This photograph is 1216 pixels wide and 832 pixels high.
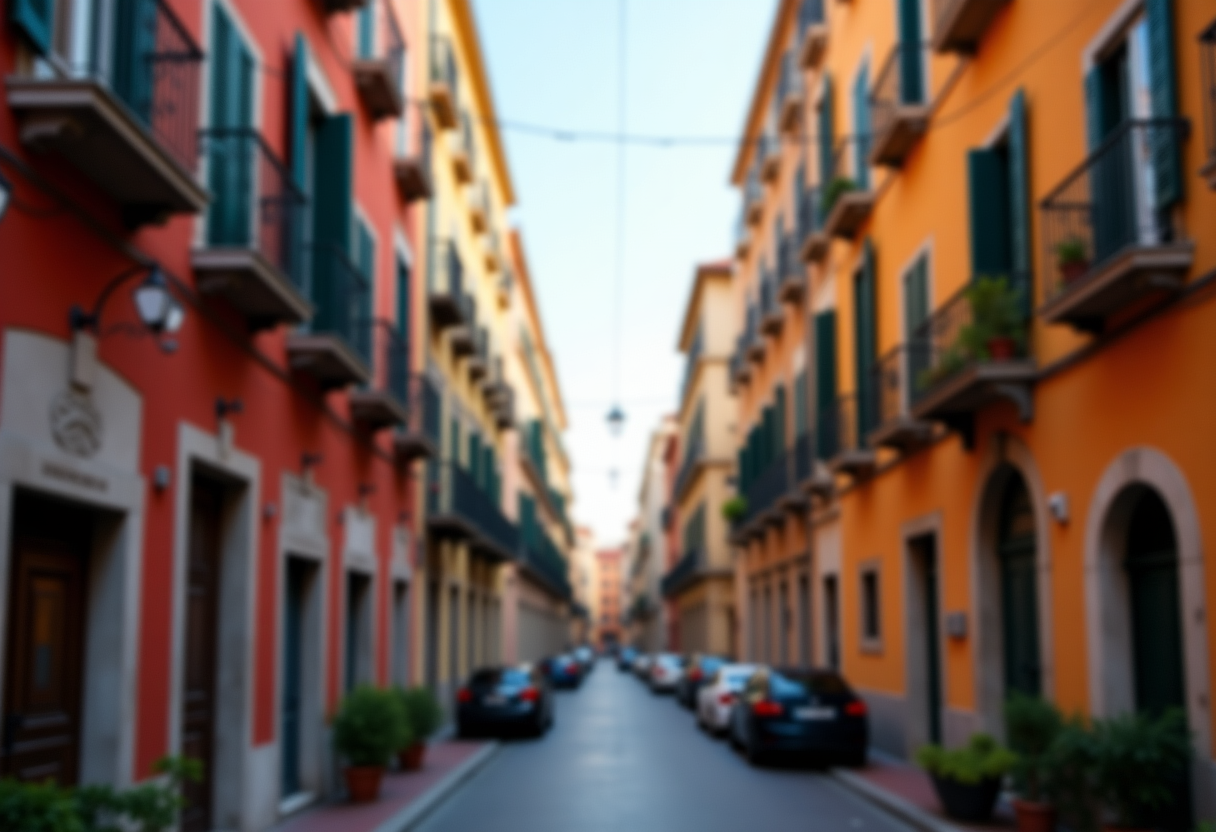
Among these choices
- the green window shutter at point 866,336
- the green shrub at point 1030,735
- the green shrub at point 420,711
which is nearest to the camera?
the green shrub at point 1030,735

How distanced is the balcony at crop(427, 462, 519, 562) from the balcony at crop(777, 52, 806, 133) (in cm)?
959

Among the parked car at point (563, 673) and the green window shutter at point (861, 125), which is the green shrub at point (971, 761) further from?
the parked car at point (563, 673)

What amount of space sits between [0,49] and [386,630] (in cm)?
1281

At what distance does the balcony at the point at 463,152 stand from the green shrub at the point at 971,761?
55.9 ft

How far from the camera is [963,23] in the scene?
1398 cm

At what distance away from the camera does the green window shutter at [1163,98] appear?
378 inches

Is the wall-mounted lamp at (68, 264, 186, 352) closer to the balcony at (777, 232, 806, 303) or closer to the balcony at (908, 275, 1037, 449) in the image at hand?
the balcony at (908, 275, 1037, 449)

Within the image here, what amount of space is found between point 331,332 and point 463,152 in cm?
1376

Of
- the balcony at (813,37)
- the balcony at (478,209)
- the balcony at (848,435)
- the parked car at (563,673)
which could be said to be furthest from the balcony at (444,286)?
the parked car at (563,673)

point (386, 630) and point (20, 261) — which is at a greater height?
point (20, 261)

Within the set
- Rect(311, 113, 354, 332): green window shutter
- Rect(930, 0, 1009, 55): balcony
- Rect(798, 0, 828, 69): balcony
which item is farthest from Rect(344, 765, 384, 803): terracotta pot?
Rect(798, 0, 828, 69): balcony

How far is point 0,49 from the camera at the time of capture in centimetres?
699

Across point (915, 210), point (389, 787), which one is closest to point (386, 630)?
point (389, 787)

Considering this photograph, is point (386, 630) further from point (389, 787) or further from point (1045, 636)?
point (1045, 636)
